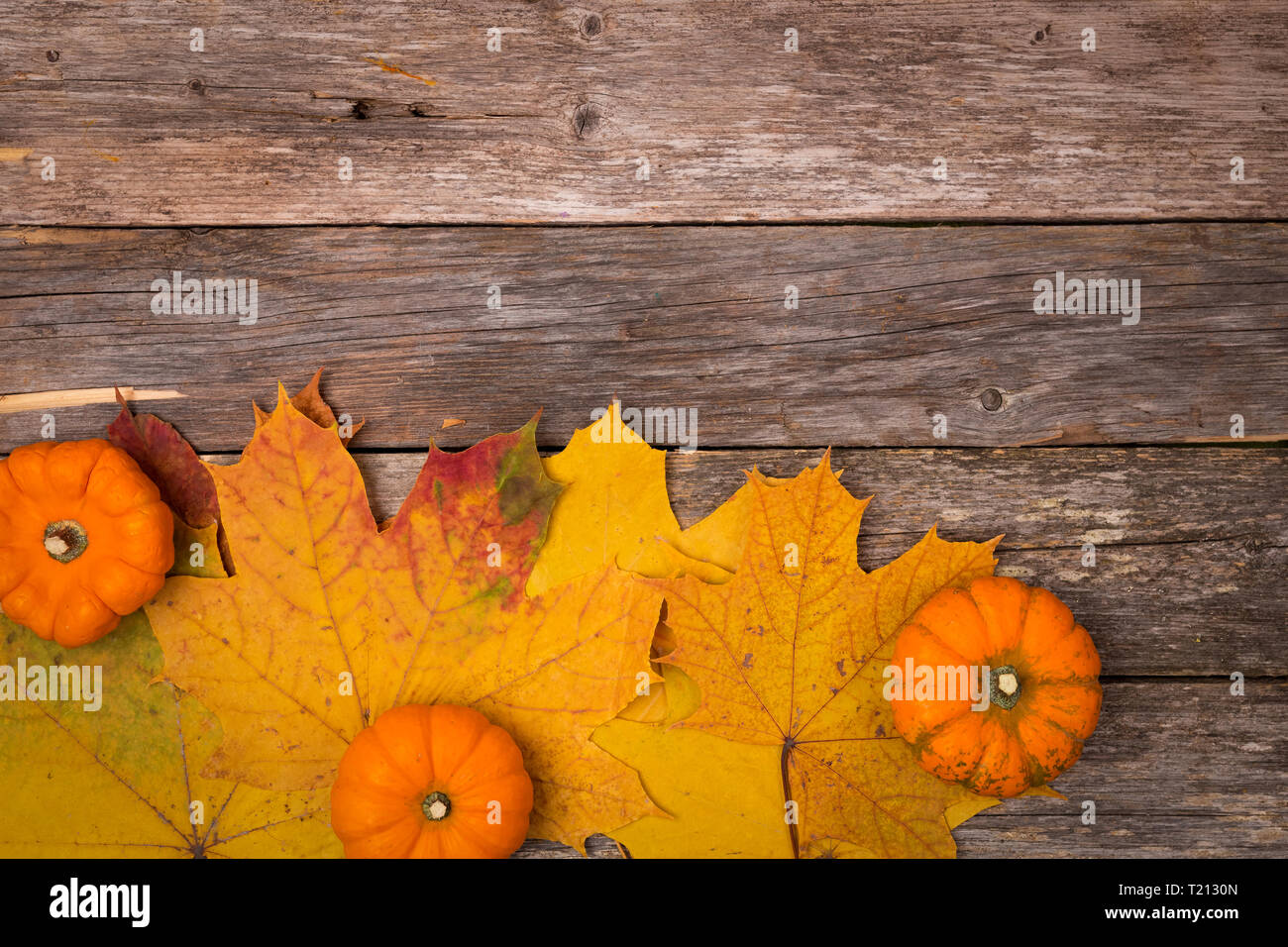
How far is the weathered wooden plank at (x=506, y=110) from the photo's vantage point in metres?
2.01

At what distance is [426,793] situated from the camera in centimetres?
173

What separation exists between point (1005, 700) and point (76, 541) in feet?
6.48

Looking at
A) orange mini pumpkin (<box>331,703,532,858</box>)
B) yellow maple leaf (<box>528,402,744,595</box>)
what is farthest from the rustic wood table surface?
orange mini pumpkin (<box>331,703,532,858</box>)

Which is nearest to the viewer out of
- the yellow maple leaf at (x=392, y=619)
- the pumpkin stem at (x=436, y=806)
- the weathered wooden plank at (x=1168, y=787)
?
the pumpkin stem at (x=436, y=806)

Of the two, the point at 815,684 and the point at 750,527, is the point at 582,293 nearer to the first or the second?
the point at 750,527

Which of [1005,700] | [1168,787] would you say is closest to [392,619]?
[1005,700]

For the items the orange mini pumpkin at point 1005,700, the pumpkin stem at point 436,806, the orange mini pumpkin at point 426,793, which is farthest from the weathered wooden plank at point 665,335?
the pumpkin stem at point 436,806

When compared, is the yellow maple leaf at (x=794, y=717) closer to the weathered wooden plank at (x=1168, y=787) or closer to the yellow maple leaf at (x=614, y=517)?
the yellow maple leaf at (x=614, y=517)

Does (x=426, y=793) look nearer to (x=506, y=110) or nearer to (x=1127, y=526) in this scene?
(x=506, y=110)

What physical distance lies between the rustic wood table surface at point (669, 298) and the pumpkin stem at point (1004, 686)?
1.10ft

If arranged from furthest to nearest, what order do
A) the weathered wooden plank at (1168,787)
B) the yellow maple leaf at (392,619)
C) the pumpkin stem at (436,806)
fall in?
the weathered wooden plank at (1168,787) → the yellow maple leaf at (392,619) → the pumpkin stem at (436,806)

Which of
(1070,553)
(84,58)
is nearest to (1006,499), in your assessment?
(1070,553)

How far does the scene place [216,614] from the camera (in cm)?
186

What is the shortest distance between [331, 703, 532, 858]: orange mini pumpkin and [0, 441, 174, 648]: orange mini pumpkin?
60 centimetres
